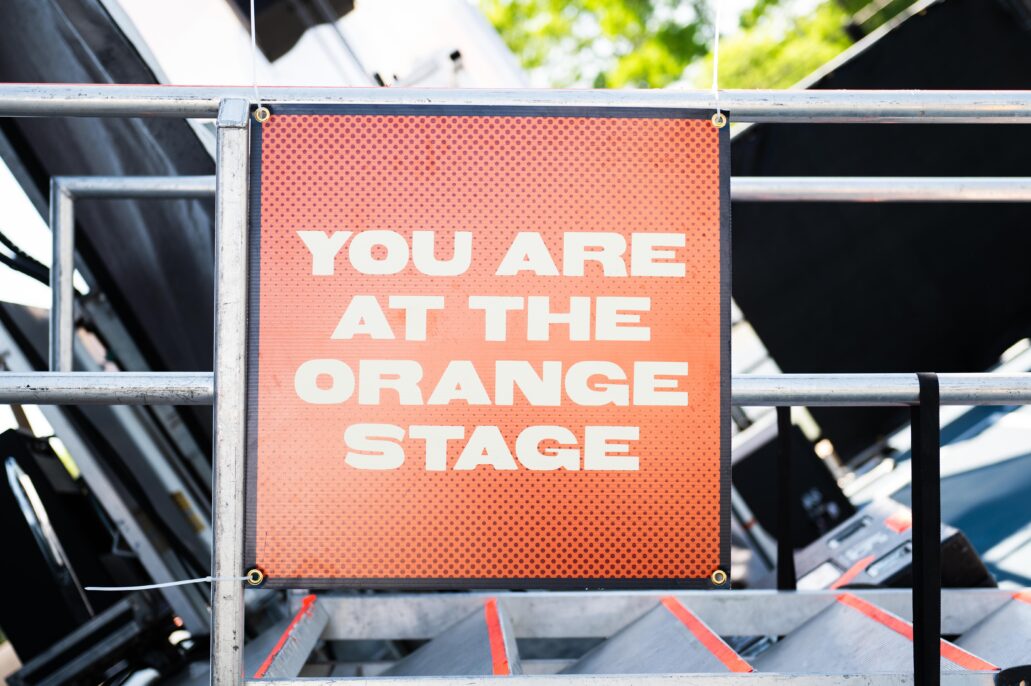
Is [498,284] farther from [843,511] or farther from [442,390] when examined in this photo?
[843,511]

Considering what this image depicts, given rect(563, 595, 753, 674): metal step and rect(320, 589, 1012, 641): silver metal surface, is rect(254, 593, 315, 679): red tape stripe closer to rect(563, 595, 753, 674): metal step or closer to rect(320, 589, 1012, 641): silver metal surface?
rect(320, 589, 1012, 641): silver metal surface

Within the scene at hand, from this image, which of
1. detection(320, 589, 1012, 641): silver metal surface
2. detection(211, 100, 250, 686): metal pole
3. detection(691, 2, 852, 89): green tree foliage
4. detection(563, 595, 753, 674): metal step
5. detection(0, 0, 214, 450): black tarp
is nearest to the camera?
detection(211, 100, 250, 686): metal pole

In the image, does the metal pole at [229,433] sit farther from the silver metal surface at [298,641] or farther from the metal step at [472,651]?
the metal step at [472,651]


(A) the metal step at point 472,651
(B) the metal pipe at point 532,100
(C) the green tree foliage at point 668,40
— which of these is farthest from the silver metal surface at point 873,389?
(C) the green tree foliage at point 668,40

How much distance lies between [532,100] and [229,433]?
2.54 feet

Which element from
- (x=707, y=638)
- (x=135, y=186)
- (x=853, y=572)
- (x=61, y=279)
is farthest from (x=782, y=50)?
(x=707, y=638)

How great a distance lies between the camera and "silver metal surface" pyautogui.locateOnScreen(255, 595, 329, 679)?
77.4 inches

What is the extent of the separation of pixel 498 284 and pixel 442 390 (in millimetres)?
205

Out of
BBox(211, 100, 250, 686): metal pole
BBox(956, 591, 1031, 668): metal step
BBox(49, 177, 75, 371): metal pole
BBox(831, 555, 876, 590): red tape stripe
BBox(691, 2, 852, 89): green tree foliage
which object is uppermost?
BBox(691, 2, 852, 89): green tree foliage

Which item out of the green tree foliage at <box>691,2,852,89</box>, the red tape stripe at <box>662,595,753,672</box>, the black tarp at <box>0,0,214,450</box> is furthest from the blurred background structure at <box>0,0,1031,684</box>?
the green tree foliage at <box>691,2,852,89</box>

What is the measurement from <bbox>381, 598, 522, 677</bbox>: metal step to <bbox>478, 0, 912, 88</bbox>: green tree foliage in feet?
57.7

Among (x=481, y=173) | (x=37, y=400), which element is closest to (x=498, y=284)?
(x=481, y=173)

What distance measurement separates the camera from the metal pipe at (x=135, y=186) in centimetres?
250

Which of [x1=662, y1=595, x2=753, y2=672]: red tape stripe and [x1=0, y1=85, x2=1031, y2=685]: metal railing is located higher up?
[x1=0, y1=85, x2=1031, y2=685]: metal railing
